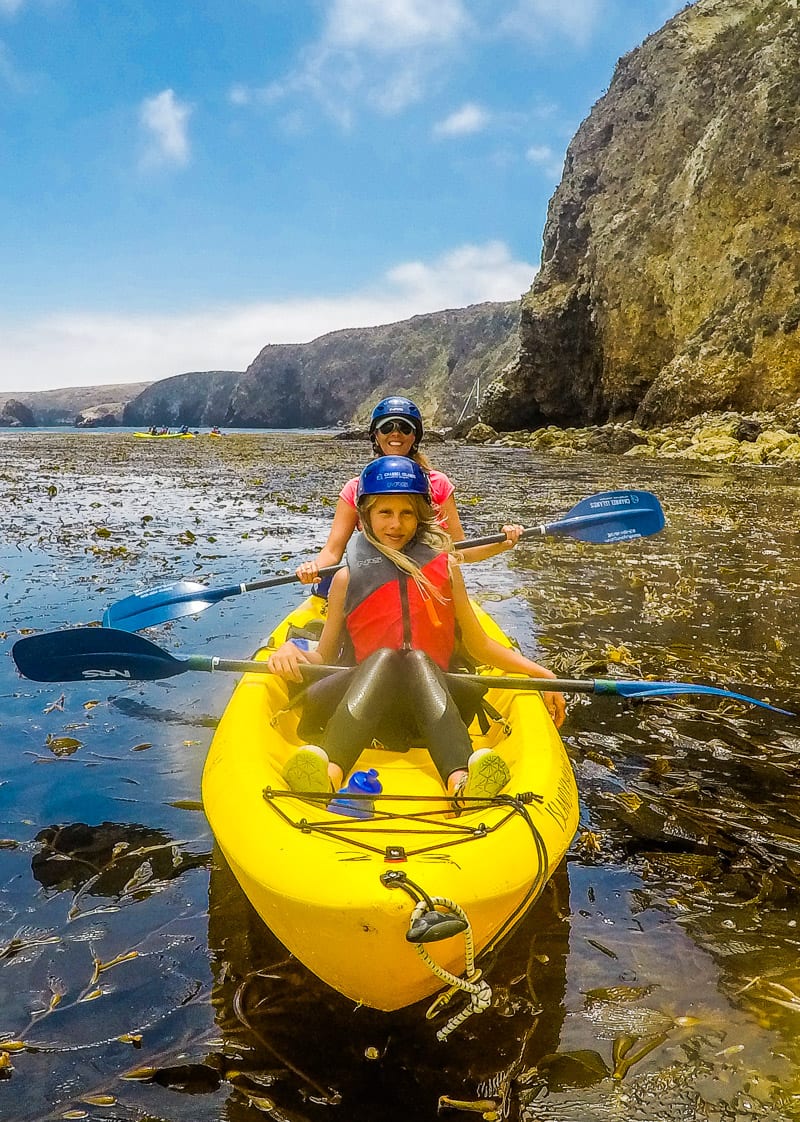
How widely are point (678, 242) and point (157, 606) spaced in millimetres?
31822

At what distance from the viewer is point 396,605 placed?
3445mm

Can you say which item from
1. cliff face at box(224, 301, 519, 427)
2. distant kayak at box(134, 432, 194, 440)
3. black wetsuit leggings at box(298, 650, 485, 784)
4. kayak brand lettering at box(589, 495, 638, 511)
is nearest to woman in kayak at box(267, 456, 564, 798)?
black wetsuit leggings at box(298, 650, 485, 784)

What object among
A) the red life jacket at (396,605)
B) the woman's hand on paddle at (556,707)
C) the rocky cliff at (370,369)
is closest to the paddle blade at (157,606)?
the red life jacket at (396,605)

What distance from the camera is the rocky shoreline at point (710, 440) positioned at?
864 inches

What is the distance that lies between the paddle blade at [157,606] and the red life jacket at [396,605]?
5.78 feet

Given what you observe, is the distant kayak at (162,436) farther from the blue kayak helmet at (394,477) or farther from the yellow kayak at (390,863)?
the yellow kayak at (390,863)

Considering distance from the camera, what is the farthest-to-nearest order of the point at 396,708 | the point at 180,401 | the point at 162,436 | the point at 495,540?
the point at 180,401
the point at 162,436
the point at 495,540
the point at 396,708

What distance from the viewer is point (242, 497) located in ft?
52.5

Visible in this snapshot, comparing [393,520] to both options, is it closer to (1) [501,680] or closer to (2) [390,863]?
(1) [501,680]

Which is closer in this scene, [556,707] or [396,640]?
[396,640]

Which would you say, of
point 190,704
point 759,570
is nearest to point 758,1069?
point 190,704

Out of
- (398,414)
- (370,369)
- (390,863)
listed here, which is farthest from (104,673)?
(370,369)

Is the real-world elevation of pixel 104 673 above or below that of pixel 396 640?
below

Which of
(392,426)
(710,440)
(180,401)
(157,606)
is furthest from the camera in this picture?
(180,401)
